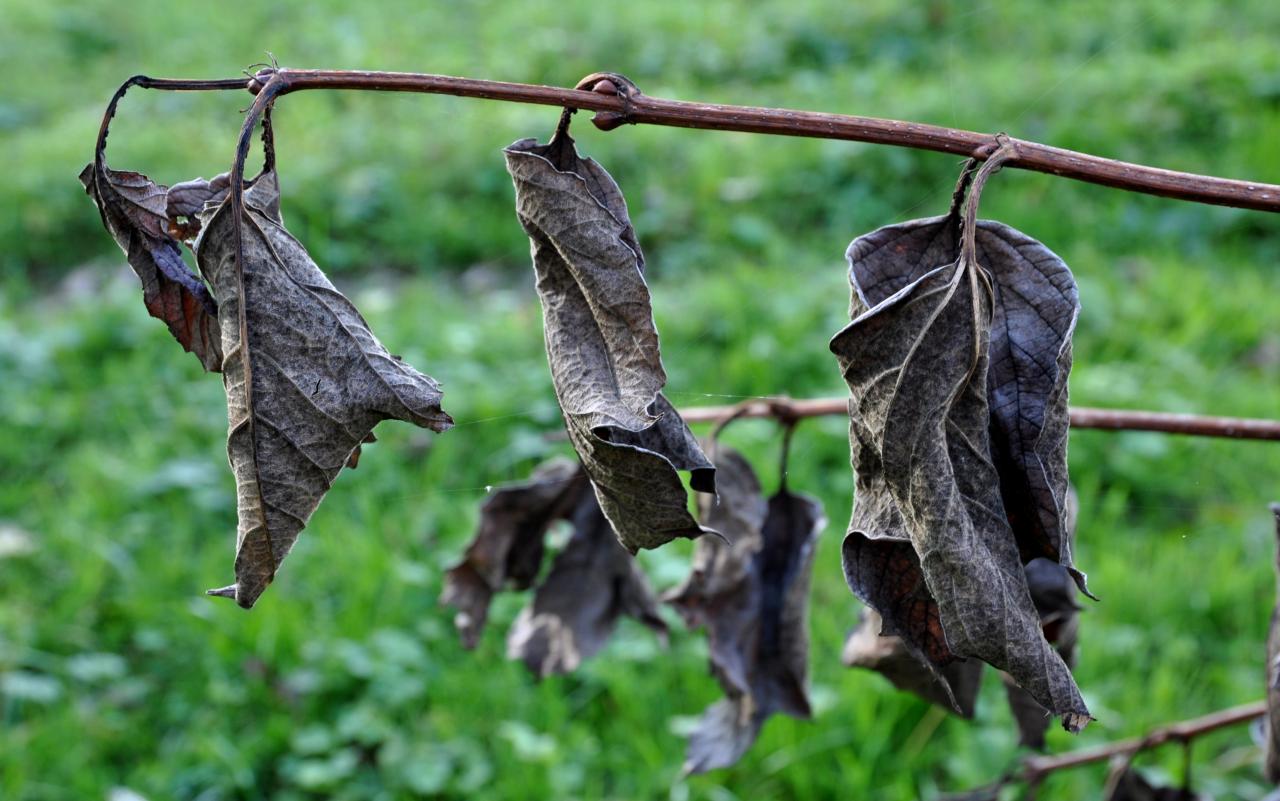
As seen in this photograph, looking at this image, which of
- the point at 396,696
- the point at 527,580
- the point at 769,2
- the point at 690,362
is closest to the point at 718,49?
the point at 769,2

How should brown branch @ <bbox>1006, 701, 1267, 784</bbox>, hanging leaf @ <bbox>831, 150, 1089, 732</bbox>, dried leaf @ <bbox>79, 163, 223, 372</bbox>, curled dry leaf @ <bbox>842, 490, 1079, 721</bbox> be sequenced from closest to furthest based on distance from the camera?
hanging leaf @ <bbox>831, 150, 1089, 732</bbox>
dried leaf @ <bbox>79, 163, 223, 372</bbox>
curled dry leaf @ <bbox>842, 490, 1079, 721</bbox>
brown branch @ <bbox>1006, 701, 1267, 784</bbox>

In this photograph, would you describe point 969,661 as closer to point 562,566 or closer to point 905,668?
point 905,668

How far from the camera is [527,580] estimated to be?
1196 millimetres

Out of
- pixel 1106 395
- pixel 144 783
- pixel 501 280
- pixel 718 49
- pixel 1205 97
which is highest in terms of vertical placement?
pixel 718 49

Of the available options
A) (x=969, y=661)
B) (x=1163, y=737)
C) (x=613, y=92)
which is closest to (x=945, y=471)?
(x=613, y=92)

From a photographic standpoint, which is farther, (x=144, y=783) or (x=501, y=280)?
(x=501, y=280)

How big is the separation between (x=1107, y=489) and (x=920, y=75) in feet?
6.58

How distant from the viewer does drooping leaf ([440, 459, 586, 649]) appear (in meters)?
1.16

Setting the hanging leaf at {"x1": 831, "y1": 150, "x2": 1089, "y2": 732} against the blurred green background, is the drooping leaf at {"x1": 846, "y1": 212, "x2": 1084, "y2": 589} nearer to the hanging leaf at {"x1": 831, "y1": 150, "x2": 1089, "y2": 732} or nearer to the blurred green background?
the hanging leaf at {"x1": 831, "y1": 150, "x2": 1089, "y2": 732}

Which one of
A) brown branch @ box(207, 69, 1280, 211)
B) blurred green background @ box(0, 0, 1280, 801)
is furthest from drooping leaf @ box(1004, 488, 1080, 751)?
brown branch @ box(207, 69, 1280, 211)

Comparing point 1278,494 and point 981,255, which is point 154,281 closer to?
point 981,255

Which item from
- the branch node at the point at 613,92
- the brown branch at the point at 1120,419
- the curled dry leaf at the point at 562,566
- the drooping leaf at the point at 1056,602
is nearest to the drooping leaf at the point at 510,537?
the curled dry leaf at the point at 562,566

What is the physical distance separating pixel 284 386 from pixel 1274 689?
74 cm

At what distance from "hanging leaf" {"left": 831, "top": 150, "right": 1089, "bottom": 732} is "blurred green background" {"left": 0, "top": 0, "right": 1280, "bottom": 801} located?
0.34 m
